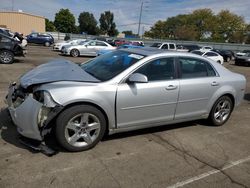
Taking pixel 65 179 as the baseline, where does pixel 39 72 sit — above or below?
above

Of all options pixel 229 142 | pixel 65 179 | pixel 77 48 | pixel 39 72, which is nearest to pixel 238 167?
pixel 229 142

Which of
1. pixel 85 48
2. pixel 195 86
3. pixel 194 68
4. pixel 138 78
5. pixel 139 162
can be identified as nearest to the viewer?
pixel 139 162

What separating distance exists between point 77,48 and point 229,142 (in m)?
16.8

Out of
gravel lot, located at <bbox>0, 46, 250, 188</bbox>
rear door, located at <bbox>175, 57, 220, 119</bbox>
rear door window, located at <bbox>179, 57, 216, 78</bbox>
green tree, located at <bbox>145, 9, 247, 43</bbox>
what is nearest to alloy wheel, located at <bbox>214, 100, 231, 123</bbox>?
rear door, located at <bbox>175, 57, 220, 119</bbox>

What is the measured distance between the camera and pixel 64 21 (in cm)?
8381

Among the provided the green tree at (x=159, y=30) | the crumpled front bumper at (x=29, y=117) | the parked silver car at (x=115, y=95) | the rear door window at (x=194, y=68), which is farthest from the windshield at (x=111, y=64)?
the green tree at (x=159, y=30)

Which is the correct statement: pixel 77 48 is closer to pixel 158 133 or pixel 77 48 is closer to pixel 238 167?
pixel 158 133

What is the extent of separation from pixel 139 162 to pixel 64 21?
86383mm

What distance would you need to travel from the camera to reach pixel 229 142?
4492 mm

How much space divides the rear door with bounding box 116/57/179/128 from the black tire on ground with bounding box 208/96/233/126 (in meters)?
1.12

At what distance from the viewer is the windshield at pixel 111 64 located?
4.06 meters

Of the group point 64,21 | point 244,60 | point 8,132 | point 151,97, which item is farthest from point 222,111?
point 64,21

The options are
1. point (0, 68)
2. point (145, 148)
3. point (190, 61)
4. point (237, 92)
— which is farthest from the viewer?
point (0, 68)

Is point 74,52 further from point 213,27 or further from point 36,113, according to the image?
point 213,27
